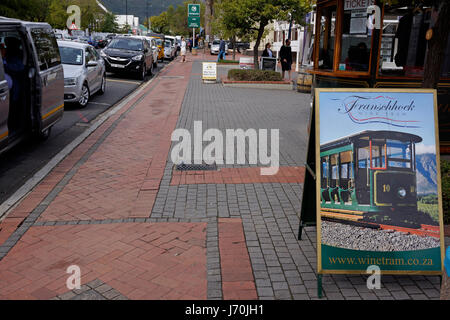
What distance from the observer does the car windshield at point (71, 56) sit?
45.0 ft

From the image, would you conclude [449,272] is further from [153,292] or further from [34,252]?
[34,252]

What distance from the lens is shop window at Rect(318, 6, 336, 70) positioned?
903 centimetres

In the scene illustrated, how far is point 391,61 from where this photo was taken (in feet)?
27.4

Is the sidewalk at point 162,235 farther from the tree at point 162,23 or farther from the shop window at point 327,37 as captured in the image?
the tree at point 162,23

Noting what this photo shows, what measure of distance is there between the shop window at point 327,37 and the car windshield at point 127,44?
552 inches

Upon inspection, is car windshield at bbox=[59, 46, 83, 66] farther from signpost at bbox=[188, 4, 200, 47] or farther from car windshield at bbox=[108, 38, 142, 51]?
signpost at bbox=[188, 4, 200, 47]

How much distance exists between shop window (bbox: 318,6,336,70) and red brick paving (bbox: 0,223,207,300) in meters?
5.13

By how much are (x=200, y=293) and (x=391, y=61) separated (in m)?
6.08

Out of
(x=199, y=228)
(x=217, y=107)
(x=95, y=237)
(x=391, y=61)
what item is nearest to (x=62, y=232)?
(x=95, y=237)

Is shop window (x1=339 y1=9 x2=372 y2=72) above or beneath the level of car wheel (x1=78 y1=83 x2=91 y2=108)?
above

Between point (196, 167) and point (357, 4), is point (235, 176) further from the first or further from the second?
point (357, 4)

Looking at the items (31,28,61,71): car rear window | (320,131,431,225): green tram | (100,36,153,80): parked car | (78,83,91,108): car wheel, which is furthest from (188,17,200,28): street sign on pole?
(320,131,431,225): green tram
